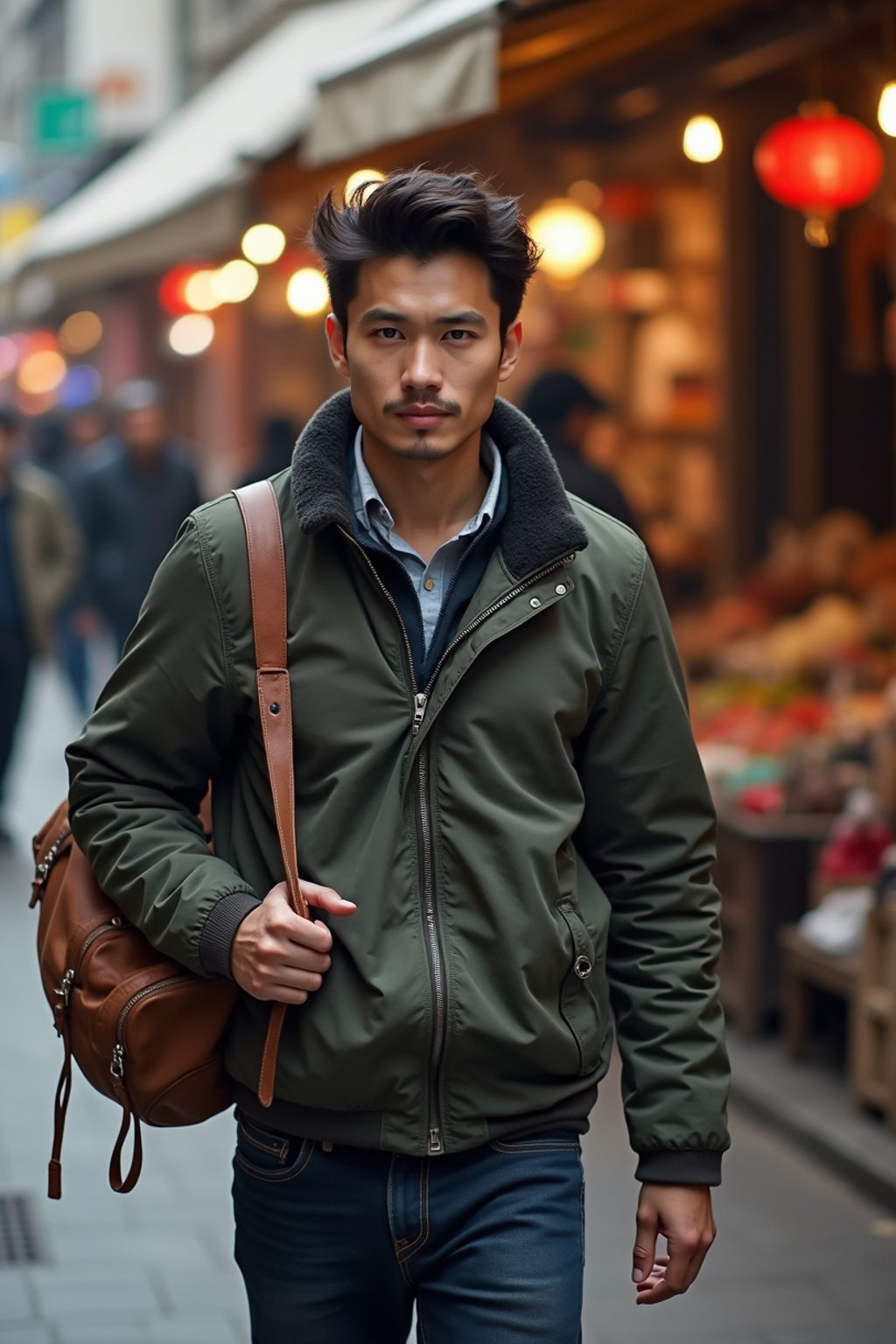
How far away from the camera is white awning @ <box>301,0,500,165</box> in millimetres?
6281

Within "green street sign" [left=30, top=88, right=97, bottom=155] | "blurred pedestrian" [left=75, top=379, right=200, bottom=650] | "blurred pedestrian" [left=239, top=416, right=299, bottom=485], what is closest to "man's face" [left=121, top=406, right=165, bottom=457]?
"blurred pedestrian" [left=75, top=379, right=200, bottom=650]

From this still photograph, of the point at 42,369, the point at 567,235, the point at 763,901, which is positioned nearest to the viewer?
the point at 763,901

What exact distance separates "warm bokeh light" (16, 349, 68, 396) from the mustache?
31731 mm

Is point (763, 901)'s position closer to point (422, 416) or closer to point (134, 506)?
point (422, 416)

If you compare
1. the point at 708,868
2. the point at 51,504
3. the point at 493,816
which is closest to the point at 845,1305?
the point at 708,868

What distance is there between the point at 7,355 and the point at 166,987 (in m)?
36.0

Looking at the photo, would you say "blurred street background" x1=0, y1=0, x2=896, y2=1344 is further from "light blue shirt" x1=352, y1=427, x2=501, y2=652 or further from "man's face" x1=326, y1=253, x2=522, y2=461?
"light blue shirt" x1=352, y1=427, x2=501, y2=652

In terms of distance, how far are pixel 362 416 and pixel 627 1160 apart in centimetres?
367

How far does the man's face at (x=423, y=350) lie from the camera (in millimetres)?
2654

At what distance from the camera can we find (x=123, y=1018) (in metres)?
2.68

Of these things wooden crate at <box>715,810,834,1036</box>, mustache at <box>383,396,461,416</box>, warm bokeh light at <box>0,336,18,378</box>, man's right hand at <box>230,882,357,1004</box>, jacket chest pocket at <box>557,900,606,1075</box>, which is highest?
mustache at <box>383,396,461,416</box>

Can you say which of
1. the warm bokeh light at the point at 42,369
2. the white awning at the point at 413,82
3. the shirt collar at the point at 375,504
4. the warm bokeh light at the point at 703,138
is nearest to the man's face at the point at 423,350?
the shirt collar at the point at 375,504

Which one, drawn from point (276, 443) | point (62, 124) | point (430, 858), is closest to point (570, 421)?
point (276, 443)

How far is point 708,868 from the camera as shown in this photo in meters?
2.88
